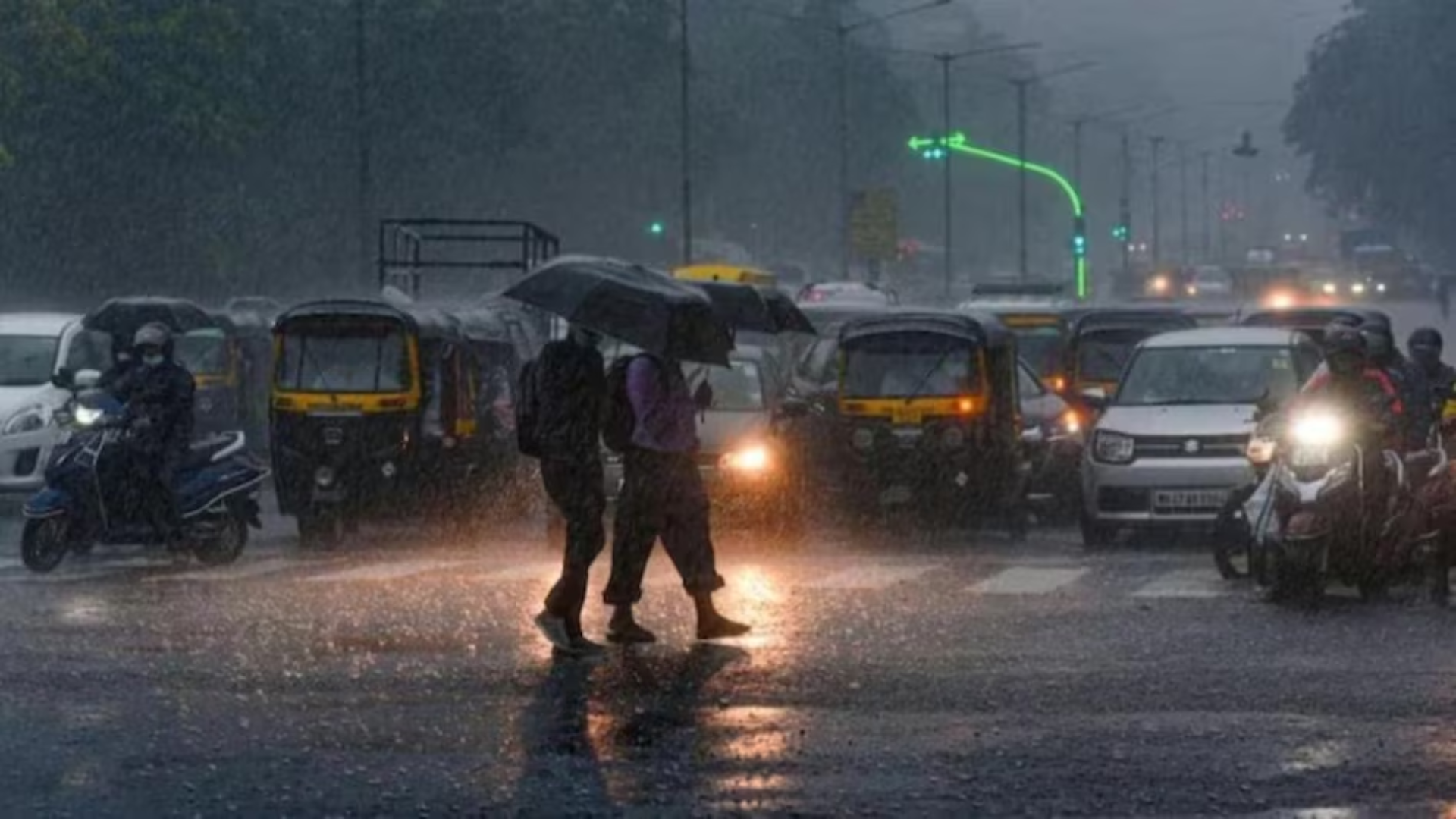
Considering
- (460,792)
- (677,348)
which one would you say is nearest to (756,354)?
(677,348)

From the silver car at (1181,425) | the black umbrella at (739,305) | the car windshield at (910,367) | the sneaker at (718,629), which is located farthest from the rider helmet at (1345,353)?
the car windshield at (910,367)

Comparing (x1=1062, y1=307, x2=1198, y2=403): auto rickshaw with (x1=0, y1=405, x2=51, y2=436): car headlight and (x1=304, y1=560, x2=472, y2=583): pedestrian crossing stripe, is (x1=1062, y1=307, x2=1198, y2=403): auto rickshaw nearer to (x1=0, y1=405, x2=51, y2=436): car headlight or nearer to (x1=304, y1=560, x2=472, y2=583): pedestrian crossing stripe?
(x1=0, y1=405, x2=51, y2=436): car headlight

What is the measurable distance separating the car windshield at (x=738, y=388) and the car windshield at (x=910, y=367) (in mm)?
779

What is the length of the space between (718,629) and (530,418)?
5.06ft

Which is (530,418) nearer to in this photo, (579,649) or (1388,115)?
(579,649)

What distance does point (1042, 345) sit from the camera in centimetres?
3462

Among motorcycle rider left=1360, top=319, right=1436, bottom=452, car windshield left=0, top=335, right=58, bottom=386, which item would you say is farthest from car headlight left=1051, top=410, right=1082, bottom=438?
car windshield left=0, top=335, right=58, bottom=386

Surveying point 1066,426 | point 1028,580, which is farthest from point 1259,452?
point 1066,426

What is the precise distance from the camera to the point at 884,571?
21.0 meters

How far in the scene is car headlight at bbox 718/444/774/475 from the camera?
83.5 feet

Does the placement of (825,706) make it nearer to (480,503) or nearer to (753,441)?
(753,441)

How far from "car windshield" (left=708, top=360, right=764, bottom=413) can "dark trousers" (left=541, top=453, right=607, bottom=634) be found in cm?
1069

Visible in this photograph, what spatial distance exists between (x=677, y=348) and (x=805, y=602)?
304cm

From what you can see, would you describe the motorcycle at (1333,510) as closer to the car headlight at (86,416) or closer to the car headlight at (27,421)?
the car headlight at (86,416)
